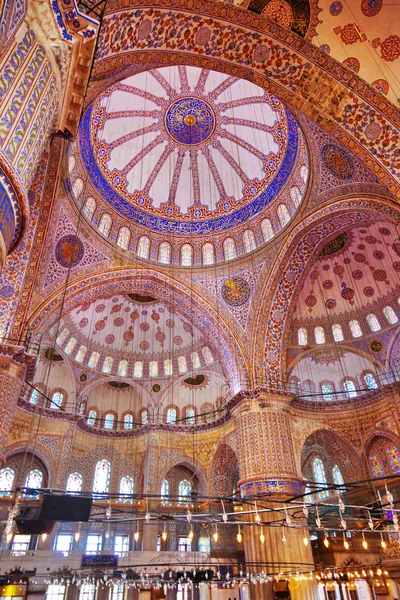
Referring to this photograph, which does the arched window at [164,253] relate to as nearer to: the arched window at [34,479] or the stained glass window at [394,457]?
the arched window at [34,479]

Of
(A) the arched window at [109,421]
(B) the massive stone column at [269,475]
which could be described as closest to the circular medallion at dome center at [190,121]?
(B) the massive stone column at [269,475]

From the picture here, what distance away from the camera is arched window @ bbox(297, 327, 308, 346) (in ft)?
55.8

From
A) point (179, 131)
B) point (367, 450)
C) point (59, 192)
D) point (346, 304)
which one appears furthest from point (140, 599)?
point (179, 131)

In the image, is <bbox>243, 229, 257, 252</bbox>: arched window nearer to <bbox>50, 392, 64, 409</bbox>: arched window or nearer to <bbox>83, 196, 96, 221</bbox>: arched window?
<bbox>83, 196, 96, 221</bbox>: arched window

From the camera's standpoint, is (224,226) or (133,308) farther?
(133,308)

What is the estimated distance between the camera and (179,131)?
15797mm

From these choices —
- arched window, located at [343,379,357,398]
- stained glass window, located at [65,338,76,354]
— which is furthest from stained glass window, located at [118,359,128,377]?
arched window, located at [343,379,357,398]

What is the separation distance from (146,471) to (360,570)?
9075 mm

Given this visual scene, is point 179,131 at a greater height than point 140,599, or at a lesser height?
greater

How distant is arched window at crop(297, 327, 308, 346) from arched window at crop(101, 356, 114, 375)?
8.93m

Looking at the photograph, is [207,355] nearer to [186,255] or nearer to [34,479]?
[186,255]

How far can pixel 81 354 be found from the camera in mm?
18844

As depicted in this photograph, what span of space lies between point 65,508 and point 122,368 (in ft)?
44.5

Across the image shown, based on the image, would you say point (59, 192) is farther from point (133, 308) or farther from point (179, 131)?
point (133, 308)
